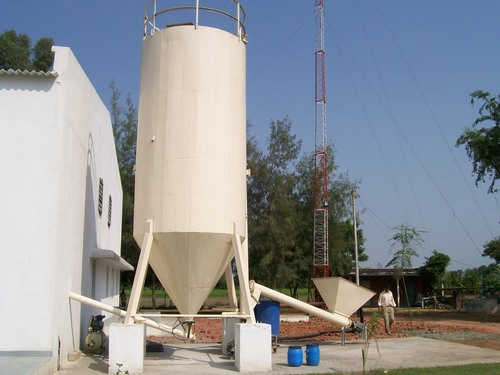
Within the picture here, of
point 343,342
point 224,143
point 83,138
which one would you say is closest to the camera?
point 224,143

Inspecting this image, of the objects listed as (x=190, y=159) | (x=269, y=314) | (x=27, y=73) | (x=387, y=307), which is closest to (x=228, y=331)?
(x=269, y=314)

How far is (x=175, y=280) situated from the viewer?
13.0 metres

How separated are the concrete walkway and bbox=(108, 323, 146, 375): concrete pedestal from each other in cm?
39

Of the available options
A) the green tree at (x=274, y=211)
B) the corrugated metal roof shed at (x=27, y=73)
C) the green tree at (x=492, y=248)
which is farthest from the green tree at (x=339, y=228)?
the corrugated metal roof shed at (x=27, y=73)

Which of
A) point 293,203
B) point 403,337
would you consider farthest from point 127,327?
point 293,203

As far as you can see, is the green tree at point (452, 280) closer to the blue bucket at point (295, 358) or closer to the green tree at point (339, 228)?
the green tree at point (339, 228)

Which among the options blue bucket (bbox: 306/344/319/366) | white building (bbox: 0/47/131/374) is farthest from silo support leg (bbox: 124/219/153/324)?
blue bucket (bbox: 306/344/319/366)

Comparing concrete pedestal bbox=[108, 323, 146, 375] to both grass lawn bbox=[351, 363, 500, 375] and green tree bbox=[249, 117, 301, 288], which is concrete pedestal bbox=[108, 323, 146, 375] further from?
green tree bbox=[249, 117, 301, 288]

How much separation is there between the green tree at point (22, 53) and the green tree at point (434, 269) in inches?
1391

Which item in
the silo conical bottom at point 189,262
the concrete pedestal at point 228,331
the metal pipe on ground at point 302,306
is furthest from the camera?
the metal pipe on ground at point 302,306

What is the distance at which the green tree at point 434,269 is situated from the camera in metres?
47.3

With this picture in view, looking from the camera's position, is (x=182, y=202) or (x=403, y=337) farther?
(x=403, y=337)

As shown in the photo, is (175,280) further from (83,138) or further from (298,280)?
(298,280)

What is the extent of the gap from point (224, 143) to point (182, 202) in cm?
171
